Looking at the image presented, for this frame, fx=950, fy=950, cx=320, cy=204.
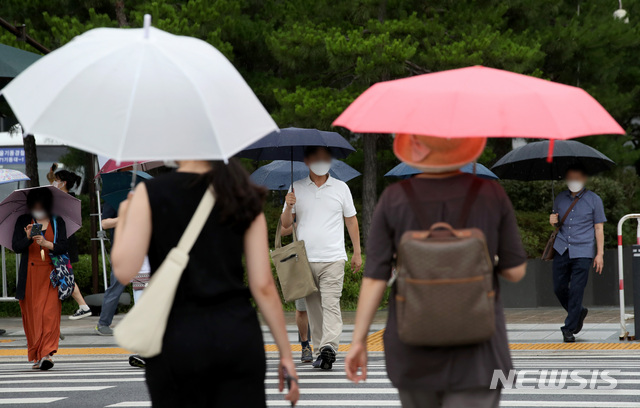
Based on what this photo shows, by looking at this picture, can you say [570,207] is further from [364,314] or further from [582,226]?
[364,314]

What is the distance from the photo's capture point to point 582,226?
34.8 feet

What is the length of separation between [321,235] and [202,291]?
18.2 ft

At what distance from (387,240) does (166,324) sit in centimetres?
86

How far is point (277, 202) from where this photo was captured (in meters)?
22.1

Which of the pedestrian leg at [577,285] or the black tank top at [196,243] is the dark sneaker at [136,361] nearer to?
the pedestrian leg at [577,285]

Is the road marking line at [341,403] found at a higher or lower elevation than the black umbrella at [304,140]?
lower

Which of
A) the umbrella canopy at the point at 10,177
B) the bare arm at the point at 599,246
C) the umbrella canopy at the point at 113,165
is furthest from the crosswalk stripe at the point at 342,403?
the umbrella canopy at the point at 10,177

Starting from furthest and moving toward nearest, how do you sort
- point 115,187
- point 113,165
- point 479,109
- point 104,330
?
point 104,330 → point 115,187 → point 113,165 → point 479,109

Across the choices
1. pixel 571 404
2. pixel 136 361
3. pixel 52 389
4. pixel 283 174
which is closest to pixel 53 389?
pixel 52 389

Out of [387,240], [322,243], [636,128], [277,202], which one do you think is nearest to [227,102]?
[387,240]

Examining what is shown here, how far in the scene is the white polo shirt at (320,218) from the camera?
8789 mm

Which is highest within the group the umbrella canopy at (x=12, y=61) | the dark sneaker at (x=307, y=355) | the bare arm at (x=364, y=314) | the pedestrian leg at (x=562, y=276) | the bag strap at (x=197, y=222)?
the bag strap at (x=197, y=222)

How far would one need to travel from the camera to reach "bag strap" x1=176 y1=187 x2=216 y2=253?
10.7 feet

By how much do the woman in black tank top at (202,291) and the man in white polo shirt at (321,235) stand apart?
5.39m
